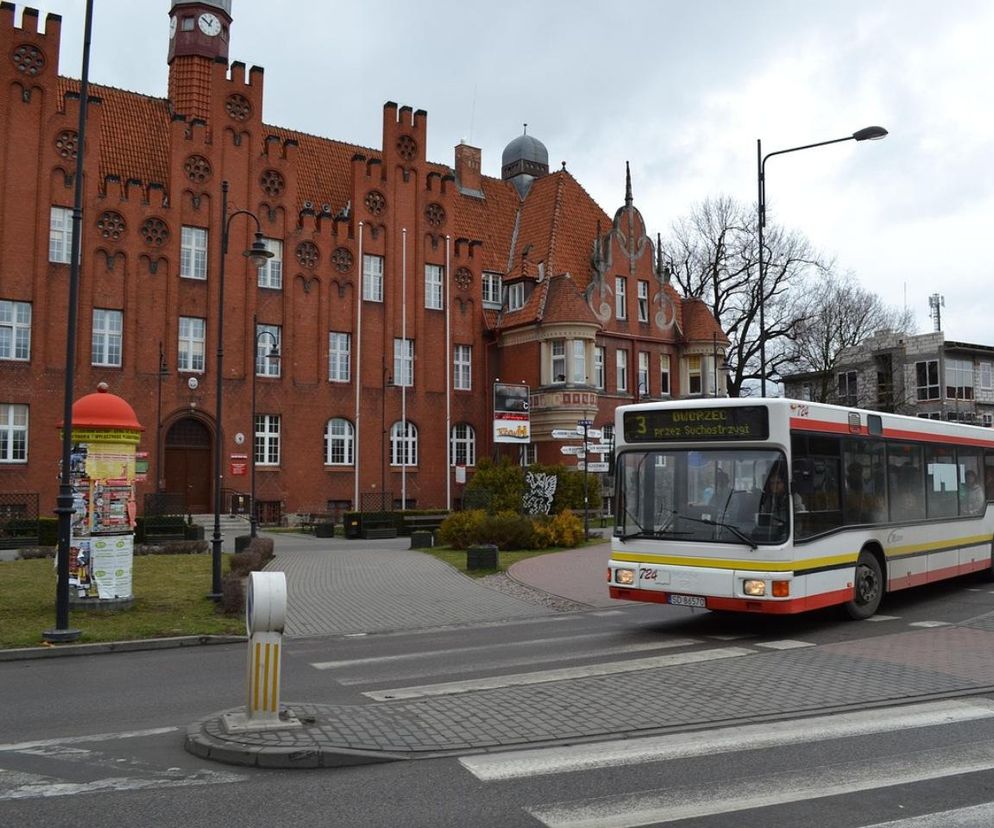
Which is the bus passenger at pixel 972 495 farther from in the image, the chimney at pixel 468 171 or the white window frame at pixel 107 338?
the chimney at pixel 468 171

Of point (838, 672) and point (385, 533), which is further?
point (385, 533)

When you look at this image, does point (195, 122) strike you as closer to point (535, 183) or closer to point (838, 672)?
point (535, 183)

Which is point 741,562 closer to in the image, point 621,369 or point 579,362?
point 579,362

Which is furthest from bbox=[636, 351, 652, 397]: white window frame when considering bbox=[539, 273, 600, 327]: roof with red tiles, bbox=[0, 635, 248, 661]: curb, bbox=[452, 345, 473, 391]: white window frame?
bbox=[0, 635, 248, 661]: curb

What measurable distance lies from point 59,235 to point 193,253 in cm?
494

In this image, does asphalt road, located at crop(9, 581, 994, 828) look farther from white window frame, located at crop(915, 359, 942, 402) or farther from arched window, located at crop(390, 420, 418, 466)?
white window frame, located at crop(915, 359, 942, 402)

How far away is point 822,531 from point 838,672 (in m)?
2.59

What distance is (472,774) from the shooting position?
18.9ft

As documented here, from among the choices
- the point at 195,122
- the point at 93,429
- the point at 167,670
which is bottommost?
the point at 167,670

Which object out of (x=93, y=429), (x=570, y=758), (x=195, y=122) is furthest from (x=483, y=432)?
(x=570, y=758)

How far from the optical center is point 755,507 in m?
10.6

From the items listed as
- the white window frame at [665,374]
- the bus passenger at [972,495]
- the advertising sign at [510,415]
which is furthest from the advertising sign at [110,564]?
the white window frame at [665,374]

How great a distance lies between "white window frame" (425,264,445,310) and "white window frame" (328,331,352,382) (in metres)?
4.75

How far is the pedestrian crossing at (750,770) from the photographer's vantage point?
5.05 meters
